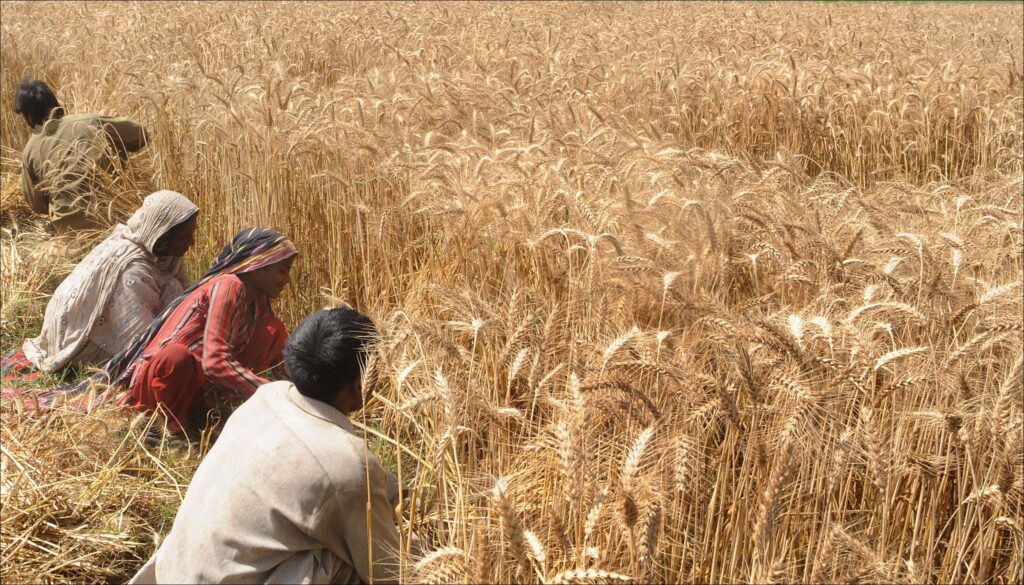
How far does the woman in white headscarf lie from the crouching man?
1.90 m

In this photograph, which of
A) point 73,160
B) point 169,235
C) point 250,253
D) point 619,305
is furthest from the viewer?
point 73,160

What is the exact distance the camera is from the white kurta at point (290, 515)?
2068mm

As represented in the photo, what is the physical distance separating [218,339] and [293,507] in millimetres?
1404

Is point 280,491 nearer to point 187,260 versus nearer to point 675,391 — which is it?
point 675,391

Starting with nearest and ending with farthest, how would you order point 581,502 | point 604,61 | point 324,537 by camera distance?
point 581,502, point 324,537, point 604,61

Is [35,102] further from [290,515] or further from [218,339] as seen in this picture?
[290,515]

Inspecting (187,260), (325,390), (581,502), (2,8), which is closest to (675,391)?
(581,502)

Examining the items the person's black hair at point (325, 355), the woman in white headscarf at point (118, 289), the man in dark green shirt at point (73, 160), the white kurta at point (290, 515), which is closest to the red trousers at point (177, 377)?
the woman in white headscarf at point (118, 289)

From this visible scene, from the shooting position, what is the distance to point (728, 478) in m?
2.28

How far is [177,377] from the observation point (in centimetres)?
341

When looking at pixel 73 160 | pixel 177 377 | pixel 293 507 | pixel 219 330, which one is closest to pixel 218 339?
pixel 219 330

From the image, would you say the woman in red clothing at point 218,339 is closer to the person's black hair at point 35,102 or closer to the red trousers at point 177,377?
the red trousers at point 177,377

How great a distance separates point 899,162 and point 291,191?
11.8 feet

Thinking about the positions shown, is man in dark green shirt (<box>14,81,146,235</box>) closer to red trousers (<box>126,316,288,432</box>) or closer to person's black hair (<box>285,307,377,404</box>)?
red trousers (<box>126,316,288,432</box>)
